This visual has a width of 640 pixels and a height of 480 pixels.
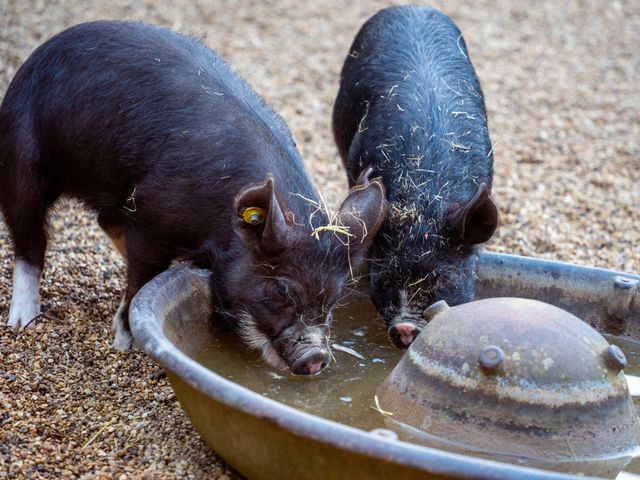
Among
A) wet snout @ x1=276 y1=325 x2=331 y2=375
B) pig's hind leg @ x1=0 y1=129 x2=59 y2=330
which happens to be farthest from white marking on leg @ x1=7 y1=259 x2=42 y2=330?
wet snout @ x1=276 y1=325 x2=331 y2=375

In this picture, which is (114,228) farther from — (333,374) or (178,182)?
(333,374)

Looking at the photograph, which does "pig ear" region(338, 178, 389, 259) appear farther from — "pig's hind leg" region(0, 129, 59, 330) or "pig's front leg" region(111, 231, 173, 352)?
"pig's hind leg" region(0, 129, 59, 330)

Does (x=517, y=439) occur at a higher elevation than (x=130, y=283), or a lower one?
higher

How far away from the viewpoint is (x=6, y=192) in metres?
5.10

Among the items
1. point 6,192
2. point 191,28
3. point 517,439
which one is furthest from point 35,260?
point 191,28

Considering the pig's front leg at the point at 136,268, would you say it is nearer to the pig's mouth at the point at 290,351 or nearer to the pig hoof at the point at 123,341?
the pig hoof at the point at 123,341

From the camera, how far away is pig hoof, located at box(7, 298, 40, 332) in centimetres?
501

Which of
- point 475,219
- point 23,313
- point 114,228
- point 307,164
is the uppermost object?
point 475,219

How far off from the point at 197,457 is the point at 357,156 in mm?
2252

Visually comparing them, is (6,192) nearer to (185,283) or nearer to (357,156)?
(185,283)

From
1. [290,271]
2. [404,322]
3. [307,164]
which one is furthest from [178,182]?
[307,164]

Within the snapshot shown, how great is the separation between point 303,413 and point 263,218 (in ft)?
4.54

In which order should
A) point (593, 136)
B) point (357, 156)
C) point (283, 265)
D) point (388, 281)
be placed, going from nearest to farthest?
1. point (283, 265)
2. point (388, 281)
3. point (357, 156)
4. point (593, 136)

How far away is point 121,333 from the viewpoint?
491cm
